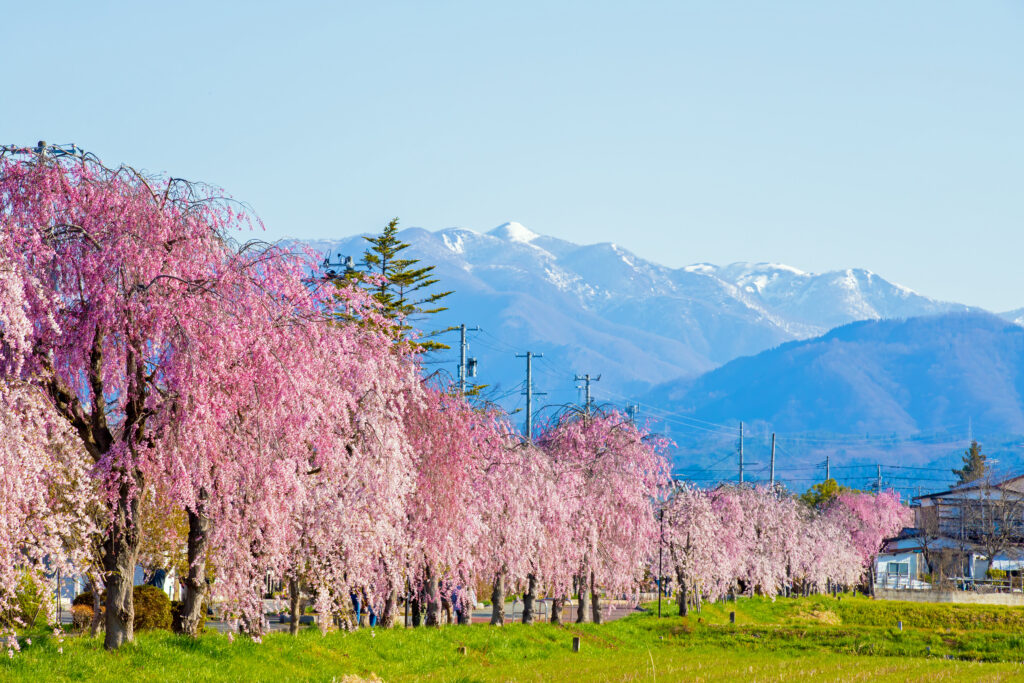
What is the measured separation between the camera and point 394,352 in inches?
1297

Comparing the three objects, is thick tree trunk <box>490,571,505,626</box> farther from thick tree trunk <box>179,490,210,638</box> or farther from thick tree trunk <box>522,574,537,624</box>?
thick tree trunk <box>179,490,210,638</box>

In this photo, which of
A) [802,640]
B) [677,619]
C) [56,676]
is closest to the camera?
[56,676]

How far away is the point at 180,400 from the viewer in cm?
2197

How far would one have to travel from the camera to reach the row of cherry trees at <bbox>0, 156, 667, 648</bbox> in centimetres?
2000

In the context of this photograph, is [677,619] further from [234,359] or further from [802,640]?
[234,359]

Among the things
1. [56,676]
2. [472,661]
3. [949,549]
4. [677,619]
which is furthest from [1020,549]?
[56,676]

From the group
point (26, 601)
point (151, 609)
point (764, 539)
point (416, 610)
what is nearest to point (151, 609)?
point (151, 609)

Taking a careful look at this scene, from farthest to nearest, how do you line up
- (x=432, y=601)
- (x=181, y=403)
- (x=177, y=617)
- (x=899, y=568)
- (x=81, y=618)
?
(x=899, y=568), (x=432, y=601), (x=81, y=618), (x=177, y=617), (x=181, y=403)

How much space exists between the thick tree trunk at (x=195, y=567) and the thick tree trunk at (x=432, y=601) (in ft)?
39.5

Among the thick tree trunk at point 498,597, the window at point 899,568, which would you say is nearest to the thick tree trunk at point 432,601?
the thick tree trunk at point 498,597

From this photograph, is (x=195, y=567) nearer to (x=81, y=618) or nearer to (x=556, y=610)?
(x=81, y=618)

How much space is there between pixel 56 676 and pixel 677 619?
42.6m

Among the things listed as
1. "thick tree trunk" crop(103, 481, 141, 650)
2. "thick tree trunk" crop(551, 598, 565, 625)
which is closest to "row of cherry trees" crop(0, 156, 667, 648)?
"thick tree trunk" crop(103, 481, 141, 650)

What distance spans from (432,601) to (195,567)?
15.7 metres
